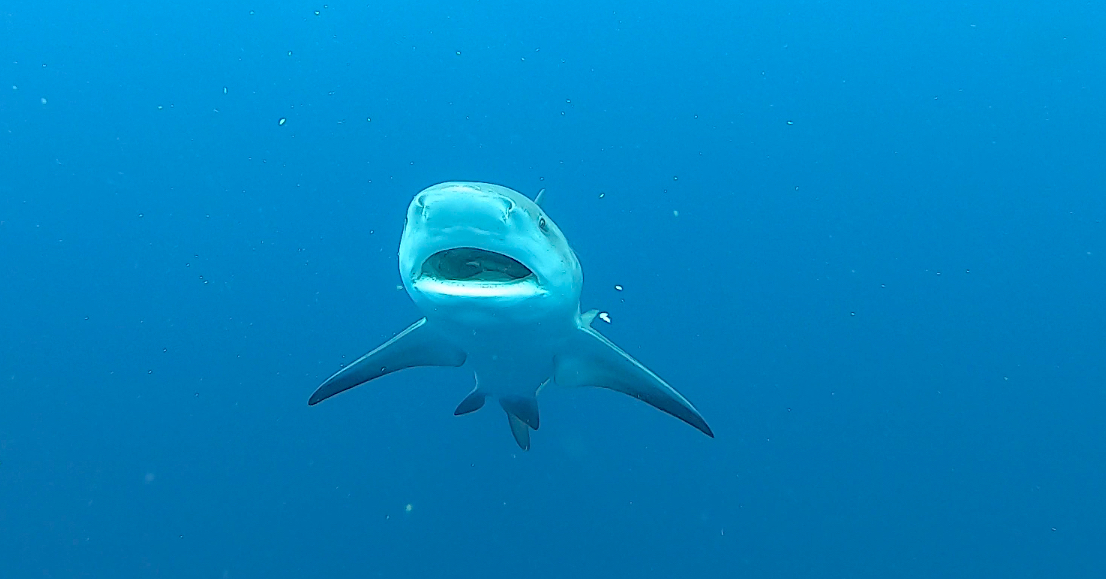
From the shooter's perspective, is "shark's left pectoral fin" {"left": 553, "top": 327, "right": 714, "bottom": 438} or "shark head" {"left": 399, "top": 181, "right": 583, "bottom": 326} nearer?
"shark head" {"left": 399, "top": 181, "right": 583, "bottom": 326}

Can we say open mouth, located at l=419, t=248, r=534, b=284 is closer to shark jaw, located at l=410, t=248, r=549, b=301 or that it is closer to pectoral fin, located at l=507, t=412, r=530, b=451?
shark jaw, located at l=410, t=248, r=549, b=301

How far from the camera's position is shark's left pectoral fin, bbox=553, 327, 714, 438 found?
4.17 metres

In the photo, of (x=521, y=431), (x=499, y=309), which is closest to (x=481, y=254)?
(x=499, y=309)

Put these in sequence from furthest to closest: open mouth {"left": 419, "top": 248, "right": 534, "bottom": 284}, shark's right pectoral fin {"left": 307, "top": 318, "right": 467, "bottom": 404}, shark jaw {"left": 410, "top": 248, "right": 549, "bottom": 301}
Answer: shark's right pectoral fin {"left": 307, "top": 318, "right": 467, "bottom": 404} < open mouth {"left": 419, "top": 248, "right": 534, "bottom": 284} < shark jaw {"left": 410, "top": 248, "right": 549, "bottom": 301}

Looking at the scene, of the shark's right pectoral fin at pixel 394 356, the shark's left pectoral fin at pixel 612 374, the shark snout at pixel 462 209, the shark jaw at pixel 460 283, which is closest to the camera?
the shark snout at pixel 462 209

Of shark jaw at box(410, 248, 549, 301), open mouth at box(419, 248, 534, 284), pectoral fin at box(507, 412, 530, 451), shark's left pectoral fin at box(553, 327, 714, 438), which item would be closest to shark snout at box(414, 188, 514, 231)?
shark jaw at box(410, 248, 549, 301)

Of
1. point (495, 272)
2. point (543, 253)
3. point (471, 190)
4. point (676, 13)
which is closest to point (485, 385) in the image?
point (495, 272)

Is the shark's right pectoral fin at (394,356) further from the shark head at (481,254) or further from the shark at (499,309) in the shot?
the shark head at (481,254)

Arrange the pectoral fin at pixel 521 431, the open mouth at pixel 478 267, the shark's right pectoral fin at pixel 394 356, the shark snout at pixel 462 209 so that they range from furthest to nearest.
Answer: the pectoral fin at pixel 521 431 < the shark's right pectoral fin at pixel 394 356 < the open mouth at pixel 478 267 < the shark snout at pixel 462 209

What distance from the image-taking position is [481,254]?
3426 millimetres

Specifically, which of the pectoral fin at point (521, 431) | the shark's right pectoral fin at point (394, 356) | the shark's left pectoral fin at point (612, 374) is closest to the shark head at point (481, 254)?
the shark's left pectoral fin at point (612, 374)

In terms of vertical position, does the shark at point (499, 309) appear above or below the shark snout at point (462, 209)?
below

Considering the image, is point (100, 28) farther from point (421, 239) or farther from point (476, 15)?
point (421, 239)

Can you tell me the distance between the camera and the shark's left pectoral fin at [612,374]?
417 centimetres
